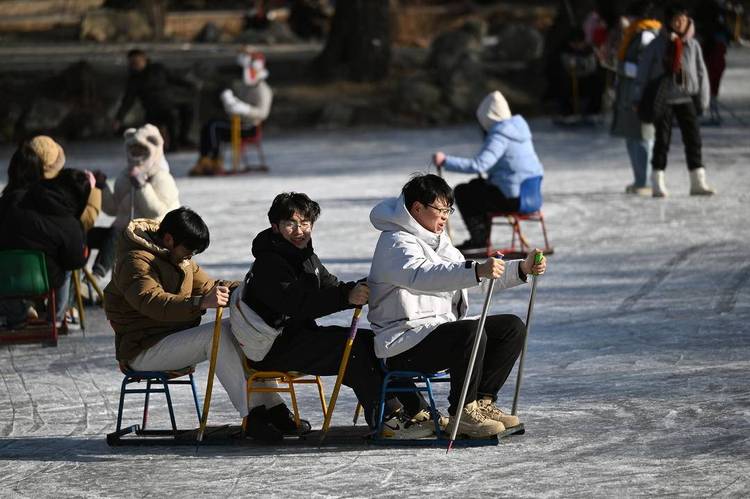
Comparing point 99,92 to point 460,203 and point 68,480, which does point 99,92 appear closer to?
point 460,203

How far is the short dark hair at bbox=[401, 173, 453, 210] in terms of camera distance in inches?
261

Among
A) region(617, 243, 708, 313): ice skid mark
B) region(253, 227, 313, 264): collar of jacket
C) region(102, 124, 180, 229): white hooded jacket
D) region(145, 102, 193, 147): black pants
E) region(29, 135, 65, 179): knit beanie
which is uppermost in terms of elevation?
region(253, 227, 313, 264): collar of jacket

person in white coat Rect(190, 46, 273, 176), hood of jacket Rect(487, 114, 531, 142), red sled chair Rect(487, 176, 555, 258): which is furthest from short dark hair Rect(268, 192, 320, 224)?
person in white coat Rect(190, 46, 273, 176)

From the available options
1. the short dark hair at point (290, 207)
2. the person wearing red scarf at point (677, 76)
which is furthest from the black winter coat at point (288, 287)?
the person wearing red scarf at point (677, 76)

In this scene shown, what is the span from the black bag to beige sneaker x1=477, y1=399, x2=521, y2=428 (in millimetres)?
7777

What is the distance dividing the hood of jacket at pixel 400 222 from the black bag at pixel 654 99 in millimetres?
7797

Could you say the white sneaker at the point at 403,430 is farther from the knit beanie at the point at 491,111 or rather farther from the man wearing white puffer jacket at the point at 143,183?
the knit beanie at the point at 491,111

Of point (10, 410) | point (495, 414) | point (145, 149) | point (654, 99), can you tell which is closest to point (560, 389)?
point (495, 414)

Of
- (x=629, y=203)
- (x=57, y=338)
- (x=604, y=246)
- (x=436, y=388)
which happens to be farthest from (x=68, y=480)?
(x=629, y=203)

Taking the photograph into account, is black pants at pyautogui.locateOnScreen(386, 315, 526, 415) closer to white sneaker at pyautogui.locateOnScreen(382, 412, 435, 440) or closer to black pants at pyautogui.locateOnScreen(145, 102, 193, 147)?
white sneaker at pyautogui.locateOnScreen(382, 412, 435, 440)

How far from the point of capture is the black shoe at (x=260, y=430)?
6859 mm

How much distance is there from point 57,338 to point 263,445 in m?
3.15

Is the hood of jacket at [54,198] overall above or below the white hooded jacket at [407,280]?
below

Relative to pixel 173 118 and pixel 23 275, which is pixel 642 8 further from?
pixel 23 275
